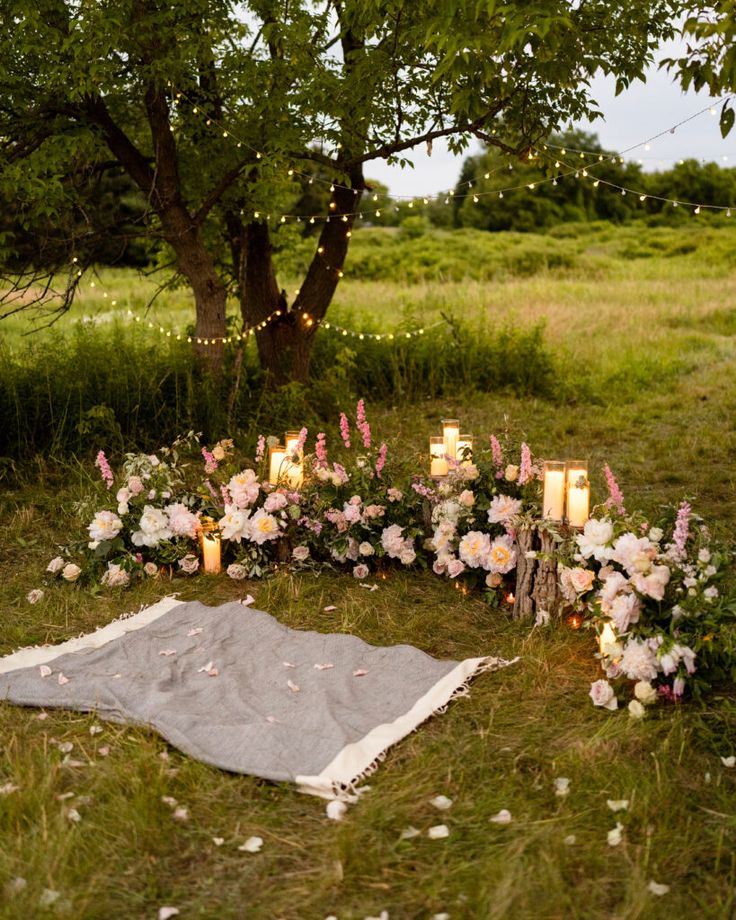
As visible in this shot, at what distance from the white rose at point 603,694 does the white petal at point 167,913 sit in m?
1.60

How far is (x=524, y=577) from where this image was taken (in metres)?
4.20

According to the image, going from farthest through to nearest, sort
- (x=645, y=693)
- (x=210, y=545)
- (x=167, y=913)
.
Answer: (x=210, y=545) → (x=645, y=693) → (x=167, y=913)

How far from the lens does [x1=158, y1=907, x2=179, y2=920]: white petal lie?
2359 millimetres

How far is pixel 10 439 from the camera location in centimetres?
662

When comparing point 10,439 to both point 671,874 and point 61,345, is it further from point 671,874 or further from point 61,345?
point 671,874

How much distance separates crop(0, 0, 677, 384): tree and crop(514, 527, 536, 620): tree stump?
8.25 feet

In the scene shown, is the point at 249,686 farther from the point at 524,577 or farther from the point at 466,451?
the point at 466,451

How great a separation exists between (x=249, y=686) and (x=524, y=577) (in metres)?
1.29

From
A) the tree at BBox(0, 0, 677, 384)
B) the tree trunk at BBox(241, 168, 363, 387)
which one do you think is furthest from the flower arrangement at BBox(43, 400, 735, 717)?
the tree trunk at BBox(241, 168, 363, 387)

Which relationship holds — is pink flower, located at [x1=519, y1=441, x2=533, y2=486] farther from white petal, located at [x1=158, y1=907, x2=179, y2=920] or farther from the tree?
white petal, located at [x1=158, y1=907, x2=179, y2=920]

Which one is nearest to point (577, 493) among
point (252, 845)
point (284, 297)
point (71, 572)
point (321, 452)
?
point (321, 452)

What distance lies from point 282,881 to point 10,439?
4.83m

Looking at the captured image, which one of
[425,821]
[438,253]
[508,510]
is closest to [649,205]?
[438,253]

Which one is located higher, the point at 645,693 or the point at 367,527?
the point at 367,527
